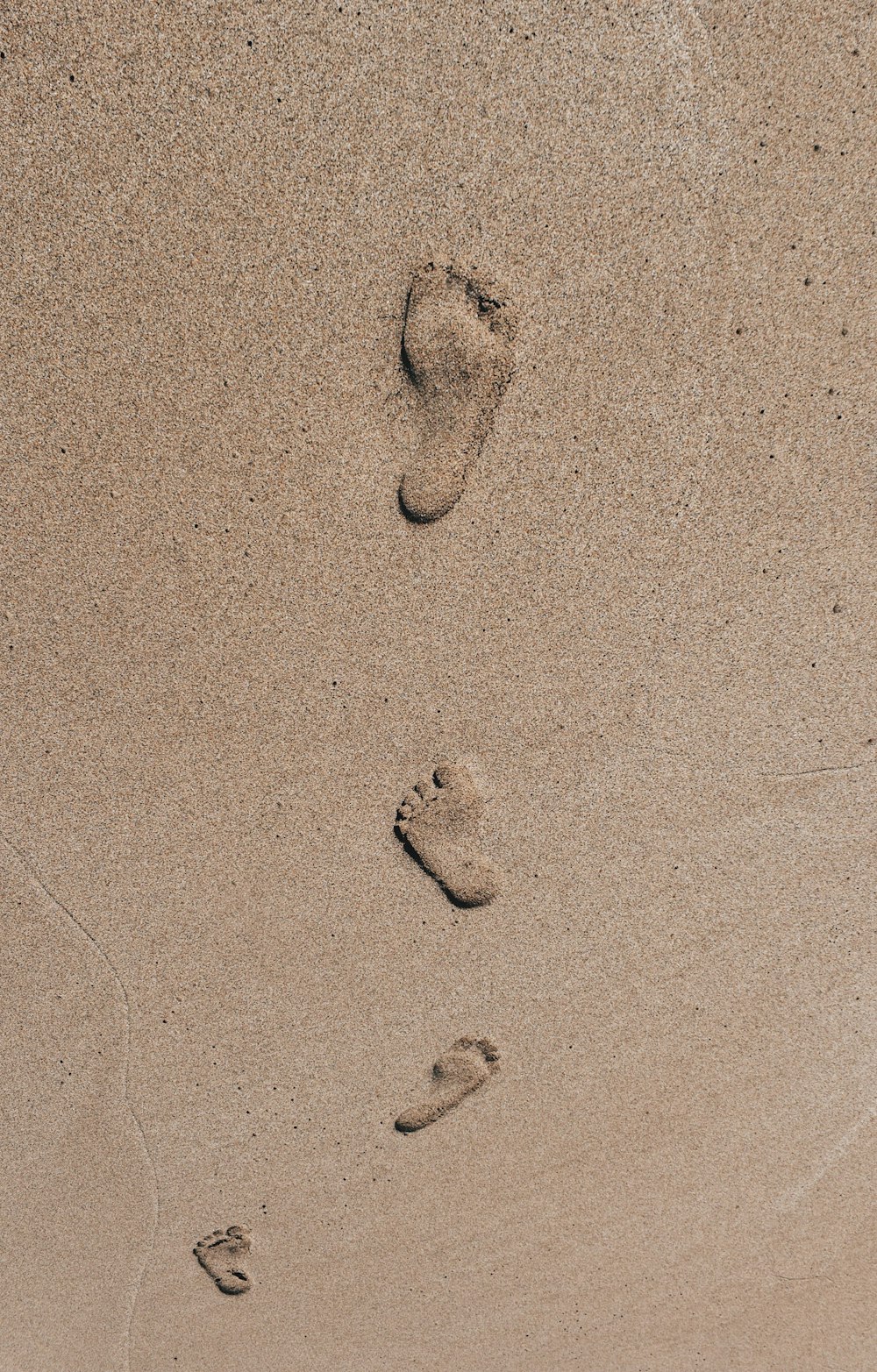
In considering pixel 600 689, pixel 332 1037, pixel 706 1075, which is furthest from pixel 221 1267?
pixel 600 689

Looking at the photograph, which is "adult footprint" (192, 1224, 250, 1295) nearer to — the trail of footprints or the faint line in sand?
the faint line in sand

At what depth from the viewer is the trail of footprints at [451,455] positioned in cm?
160

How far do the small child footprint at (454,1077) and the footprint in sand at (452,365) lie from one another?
4.59 ft

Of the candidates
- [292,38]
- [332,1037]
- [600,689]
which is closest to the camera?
[292,38]

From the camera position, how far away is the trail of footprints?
5.24 feet

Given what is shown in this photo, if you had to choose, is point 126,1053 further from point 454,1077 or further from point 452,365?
point 452,365

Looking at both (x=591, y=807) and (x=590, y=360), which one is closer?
(x=590, y=360)

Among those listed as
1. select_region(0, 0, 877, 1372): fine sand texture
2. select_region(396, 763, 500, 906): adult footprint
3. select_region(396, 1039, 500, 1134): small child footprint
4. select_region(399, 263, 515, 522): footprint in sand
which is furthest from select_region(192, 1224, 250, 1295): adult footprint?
select_region(399, 263, 515, 522): footprint in sand

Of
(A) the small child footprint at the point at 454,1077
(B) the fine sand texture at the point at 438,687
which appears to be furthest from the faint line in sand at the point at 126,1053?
(A) the small child footprint at the point at 454,1077

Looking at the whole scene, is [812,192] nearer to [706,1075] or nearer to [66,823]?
[706,1075]

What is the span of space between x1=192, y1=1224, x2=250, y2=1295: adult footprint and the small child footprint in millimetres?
565

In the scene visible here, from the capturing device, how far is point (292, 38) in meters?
1.53

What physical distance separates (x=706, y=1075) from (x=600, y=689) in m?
1.05

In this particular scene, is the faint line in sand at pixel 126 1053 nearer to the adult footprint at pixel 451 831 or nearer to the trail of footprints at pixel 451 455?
the trail of footprints at pixel 451 455
